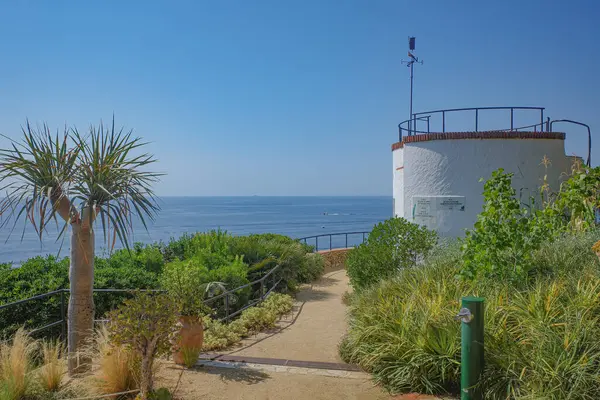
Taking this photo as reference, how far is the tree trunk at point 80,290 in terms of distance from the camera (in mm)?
5379

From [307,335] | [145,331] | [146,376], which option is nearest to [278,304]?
[307,335]

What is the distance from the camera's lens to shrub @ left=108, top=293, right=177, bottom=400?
4.48 metres

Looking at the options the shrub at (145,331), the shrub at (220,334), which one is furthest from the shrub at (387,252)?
the shrub at (145,331)

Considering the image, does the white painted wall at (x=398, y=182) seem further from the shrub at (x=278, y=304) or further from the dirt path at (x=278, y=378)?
the dirt path at (x=278, y=378)

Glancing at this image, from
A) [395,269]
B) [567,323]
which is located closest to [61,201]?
[567,323]

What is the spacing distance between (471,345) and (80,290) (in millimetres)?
4436

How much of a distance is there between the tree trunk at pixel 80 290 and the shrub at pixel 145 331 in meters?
0.99

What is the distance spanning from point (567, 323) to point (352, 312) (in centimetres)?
340

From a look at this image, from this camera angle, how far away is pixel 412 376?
4.85 meters

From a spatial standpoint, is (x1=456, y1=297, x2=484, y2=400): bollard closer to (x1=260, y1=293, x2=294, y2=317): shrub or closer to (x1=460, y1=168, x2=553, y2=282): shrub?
(x1=460, y1=168, x2=553, y2=282): shrub

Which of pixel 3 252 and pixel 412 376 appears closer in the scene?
pixel 412 376

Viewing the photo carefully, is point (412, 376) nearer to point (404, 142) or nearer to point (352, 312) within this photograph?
point (352, 312)

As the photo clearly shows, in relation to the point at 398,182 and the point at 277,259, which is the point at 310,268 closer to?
the point at 277,259

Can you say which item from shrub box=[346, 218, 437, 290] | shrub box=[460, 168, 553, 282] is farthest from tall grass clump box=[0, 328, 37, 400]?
shrub box=[346, 218, 437, 290]
